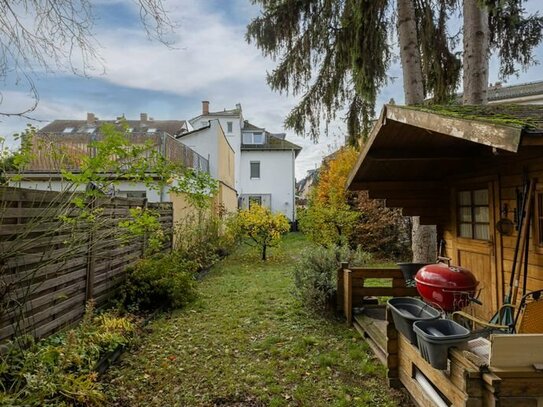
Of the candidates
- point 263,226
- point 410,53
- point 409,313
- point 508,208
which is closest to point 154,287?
point 409,313

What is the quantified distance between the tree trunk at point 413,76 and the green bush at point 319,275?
1.10 meters

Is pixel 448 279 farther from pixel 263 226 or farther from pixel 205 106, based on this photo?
pixel 205 106

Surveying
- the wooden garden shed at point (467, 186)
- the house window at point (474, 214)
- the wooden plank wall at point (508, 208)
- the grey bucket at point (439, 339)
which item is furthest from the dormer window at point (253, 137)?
the grey bucket at point (439, 339)

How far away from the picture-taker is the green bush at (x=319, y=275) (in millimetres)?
5805

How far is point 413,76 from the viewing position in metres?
6.39

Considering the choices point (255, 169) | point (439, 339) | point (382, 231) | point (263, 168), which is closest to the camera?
point (439, 339)

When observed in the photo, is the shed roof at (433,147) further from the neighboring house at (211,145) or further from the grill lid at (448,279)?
the neighboring house at (211,145)

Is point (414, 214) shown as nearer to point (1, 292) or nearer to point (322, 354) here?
point (322, 354)

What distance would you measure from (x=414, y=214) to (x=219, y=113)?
2284cm

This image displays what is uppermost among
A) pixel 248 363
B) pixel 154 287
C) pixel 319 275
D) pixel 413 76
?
pixel 413 76

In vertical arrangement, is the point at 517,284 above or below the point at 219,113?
below

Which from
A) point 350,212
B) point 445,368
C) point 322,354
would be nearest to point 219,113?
point 350,212

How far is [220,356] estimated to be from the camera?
4.51 meters

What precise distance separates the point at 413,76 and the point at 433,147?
2.77 m
